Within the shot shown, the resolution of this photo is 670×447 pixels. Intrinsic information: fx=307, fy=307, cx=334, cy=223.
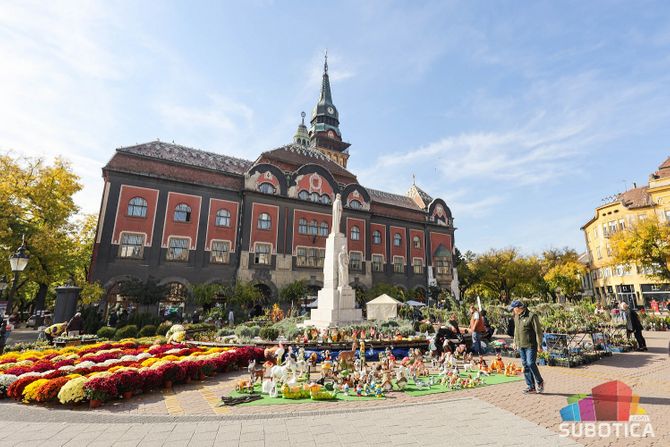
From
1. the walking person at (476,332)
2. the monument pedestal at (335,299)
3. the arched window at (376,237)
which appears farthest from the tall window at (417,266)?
the walking person at (476,332)

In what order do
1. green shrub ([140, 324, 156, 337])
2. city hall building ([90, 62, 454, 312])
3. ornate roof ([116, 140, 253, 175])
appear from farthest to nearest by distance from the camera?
ornate roof ([116, 140, 253, 175]), city hall building ([90, 62, 454, 312]), green shrub ([140, 324, 156, 337])

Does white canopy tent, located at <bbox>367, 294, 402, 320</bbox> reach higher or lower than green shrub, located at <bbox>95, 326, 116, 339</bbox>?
higher

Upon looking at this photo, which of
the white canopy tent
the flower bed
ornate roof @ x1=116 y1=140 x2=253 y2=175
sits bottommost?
the flower bed

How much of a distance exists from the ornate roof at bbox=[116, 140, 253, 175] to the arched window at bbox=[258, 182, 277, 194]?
2.66 meters

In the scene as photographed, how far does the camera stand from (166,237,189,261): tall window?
25.5 metres

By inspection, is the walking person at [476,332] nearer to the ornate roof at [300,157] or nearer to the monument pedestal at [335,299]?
the monument pedestal at [335,299]

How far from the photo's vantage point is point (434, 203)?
42062 mm

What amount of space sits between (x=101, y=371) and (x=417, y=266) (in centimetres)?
3441

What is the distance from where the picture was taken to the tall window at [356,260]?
109ft

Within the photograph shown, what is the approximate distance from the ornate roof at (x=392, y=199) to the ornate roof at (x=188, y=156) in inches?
647

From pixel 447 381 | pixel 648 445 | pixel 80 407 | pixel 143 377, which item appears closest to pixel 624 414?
pixel 648 445

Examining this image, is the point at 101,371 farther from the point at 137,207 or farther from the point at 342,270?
the point at 137,207

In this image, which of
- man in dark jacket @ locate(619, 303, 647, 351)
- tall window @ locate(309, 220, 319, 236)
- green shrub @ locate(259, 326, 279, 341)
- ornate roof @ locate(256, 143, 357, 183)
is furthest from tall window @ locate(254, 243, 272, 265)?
man in dark jacket @ locate(619, 303, 647, 351)

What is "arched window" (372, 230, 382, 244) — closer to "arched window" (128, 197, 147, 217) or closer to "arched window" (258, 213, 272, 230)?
"arched window" (258, 213, 272, 230)
